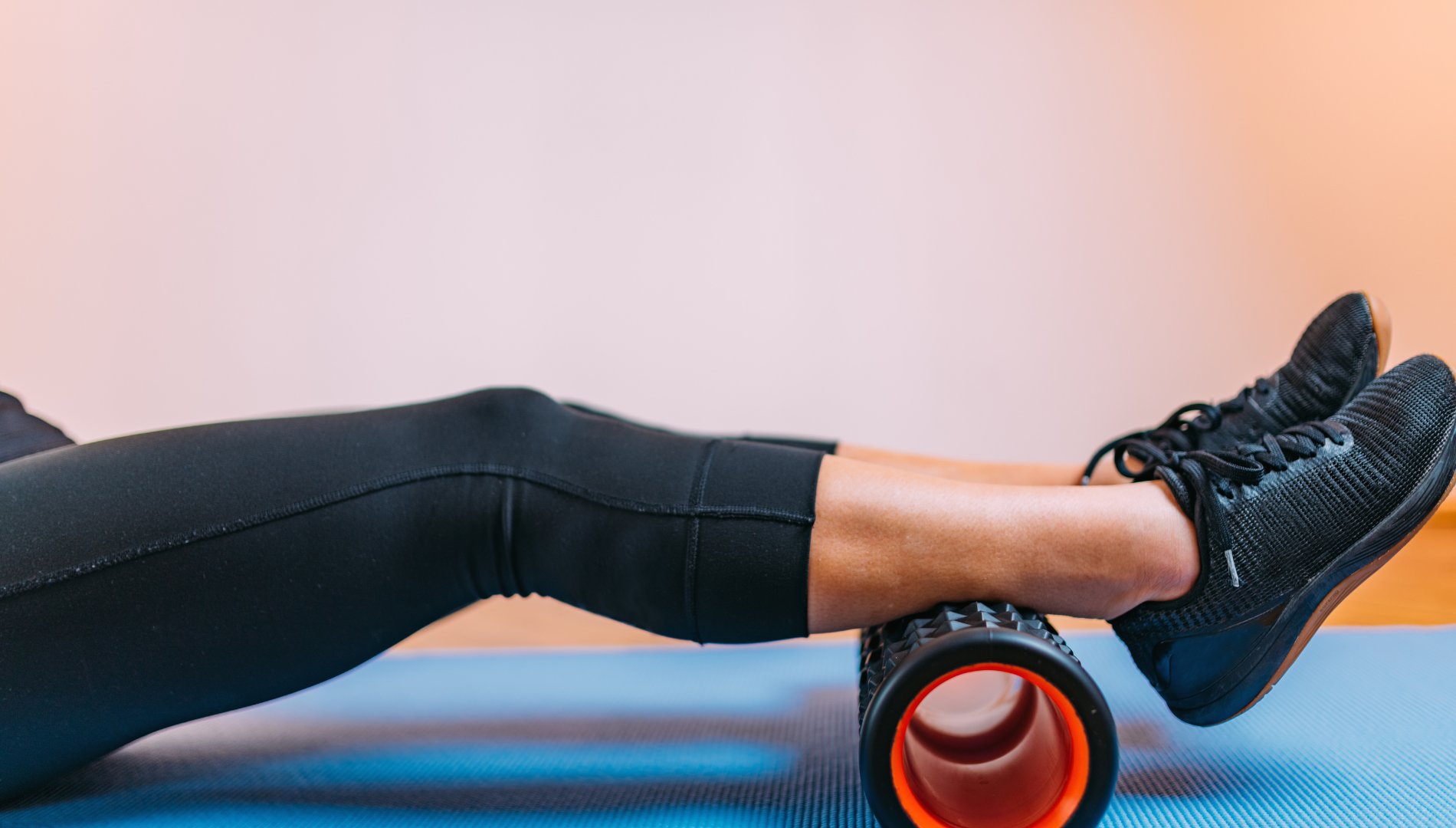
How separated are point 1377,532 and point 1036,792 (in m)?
0.32

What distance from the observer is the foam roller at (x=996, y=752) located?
18.5 inches

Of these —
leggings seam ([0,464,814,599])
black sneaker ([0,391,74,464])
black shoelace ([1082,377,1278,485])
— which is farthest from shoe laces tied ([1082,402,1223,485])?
black sneaker ([0,391,74,464])

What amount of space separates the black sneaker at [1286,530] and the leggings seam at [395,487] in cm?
30

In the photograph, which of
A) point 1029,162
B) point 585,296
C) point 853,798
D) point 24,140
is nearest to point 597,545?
point 853,798

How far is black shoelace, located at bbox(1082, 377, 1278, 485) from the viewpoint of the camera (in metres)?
0.70

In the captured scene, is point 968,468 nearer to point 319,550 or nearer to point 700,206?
point 319,550

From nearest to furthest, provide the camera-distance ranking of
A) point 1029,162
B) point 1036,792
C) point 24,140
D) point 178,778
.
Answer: point 1036,792
point 178,778
point 1029,162
point 24,140

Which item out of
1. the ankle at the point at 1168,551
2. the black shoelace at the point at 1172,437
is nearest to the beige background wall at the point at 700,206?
the black shoelace at the point at 1172,437

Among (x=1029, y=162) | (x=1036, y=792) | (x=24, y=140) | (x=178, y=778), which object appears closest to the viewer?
(x=1036, y=792)

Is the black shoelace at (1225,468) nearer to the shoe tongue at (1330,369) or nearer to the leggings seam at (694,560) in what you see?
the shoe tongue at (1330,369)

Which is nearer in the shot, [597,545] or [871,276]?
[597,545]

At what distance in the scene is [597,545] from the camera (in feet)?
1.85

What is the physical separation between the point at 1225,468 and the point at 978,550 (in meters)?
0.20

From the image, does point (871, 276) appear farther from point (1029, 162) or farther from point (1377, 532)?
point (1377, 532)
